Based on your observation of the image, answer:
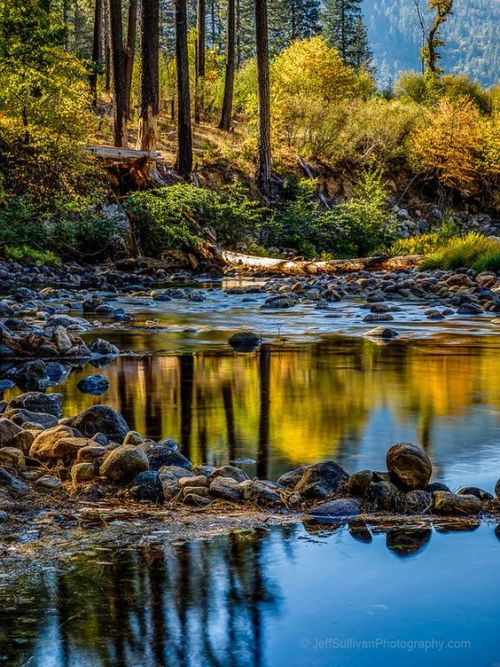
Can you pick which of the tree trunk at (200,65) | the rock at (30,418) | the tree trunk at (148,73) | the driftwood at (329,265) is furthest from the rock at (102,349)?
the tree trunk at (200,65)

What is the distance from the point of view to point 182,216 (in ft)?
74.6

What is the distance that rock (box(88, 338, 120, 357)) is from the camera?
9562 mm

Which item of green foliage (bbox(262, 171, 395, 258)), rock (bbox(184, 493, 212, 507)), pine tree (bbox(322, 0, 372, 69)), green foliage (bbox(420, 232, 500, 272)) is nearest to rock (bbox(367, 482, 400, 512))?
rock (bbox(184, 493, 212, 507))

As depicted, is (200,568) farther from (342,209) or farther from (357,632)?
(342,209)

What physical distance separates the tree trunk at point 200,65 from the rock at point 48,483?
34.6 m

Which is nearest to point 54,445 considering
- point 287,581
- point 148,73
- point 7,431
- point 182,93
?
point 7,431

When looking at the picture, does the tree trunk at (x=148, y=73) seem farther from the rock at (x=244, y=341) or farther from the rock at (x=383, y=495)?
the rock at (x=383, y=495)

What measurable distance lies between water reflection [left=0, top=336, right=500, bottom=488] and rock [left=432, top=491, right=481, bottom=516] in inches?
23.0

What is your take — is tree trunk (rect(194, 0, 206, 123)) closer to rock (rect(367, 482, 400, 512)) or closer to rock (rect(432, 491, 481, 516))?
rock (rect(367, 482, 400, 512))

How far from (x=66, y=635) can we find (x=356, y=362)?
6678mm

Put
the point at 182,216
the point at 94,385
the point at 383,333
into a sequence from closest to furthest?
the point at 94,385 → the point at 383,333 → the point at 182,216

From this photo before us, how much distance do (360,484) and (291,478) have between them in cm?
44

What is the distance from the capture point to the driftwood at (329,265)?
21594 millimetres

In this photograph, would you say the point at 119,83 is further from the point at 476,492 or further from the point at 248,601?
the point at 248,601
